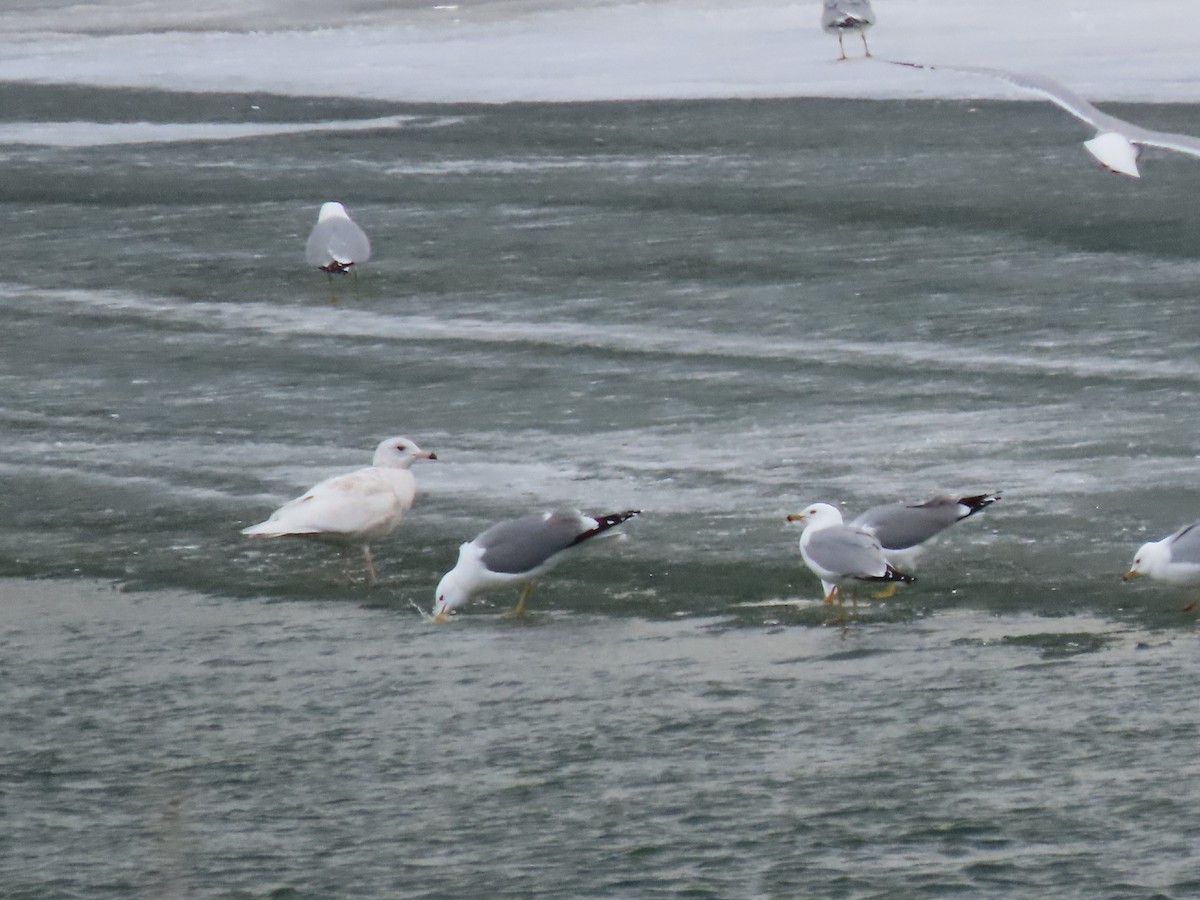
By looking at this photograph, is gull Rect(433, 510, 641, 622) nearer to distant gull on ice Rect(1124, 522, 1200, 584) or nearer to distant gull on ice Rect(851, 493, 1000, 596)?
distant gull on ice Rect(851, 493, 1000, 596)

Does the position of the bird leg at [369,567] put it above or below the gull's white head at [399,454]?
below

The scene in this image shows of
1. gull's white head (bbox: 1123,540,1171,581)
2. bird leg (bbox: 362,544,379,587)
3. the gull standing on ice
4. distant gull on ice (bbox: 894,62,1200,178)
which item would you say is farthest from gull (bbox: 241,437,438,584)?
distant gull on ice (bbox: 894,62,1200,178)

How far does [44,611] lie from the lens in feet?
19.2

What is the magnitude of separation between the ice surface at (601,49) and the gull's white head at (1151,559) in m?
7.99

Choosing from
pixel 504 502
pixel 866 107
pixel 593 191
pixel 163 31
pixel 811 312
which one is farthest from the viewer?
pixel 163 31

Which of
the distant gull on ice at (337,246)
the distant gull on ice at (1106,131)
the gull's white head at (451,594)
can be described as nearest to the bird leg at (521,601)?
the gull's white head at (451,594)

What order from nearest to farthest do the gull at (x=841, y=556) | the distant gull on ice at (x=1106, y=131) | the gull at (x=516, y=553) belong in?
the gull at (x=841, y=556) < the gull at (x=516, y=553) < the distant gull on ice at (x=1106, y=131)

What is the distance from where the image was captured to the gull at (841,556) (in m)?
5.48

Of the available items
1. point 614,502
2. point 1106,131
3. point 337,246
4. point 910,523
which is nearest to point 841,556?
point 910,523

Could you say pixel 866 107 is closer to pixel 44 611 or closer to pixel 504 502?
Result: pixel 504 502

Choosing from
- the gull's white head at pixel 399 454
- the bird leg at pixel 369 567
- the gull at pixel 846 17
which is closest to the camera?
the bird leg at pixel 369 567

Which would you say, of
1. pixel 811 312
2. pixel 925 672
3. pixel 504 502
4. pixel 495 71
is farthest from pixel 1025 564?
pixel 495 71

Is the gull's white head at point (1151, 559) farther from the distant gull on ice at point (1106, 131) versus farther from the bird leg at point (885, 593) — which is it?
the distant gull on ice at point (1106, 131)

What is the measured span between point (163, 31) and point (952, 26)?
743 cm
